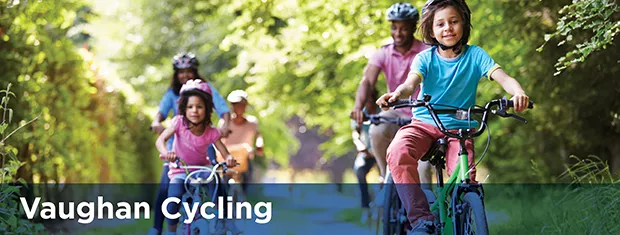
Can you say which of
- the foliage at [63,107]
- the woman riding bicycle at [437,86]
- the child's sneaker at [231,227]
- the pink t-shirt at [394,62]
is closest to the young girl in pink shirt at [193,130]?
the child's sneaker at [231,227]

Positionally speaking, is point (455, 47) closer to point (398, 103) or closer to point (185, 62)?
point (398, 103)

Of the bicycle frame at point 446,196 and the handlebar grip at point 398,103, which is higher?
the handlebar grip at point 398,103

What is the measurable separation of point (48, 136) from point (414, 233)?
704 cm

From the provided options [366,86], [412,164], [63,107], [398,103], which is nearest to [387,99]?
[398,103]

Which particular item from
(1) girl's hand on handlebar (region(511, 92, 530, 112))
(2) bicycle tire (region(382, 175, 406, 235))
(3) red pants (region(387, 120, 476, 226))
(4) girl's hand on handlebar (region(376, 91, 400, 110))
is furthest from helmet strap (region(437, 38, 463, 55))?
(2) bicycle tire (region(382, 175, 406, 235))

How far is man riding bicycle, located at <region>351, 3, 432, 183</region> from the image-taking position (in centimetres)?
836

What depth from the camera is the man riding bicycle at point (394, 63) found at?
836cm

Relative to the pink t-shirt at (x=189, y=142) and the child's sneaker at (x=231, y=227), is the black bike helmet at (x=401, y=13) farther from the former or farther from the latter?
the child's sneaker at (x=231, y=227)

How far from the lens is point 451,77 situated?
592 centimetres

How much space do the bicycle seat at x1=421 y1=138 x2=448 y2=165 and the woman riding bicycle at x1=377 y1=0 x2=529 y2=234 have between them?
4cm

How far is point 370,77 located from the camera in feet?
27.6

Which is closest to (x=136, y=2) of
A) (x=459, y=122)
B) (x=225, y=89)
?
(x=225, y=89)

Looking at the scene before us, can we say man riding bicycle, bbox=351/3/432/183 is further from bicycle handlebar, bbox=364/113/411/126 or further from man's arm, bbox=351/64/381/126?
bicycle handlebar, bbox=364/113/411/126

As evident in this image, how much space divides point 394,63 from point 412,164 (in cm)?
271
